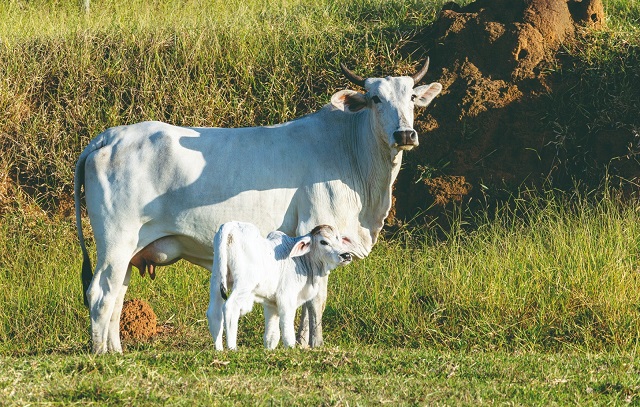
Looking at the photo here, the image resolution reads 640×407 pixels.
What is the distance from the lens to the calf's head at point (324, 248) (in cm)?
705

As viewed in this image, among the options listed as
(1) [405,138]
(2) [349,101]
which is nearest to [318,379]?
(1) [405,138]

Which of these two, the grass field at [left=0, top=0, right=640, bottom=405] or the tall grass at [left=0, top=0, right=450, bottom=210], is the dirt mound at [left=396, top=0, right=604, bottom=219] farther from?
the tall grass at [left=0, top=0, right=450, bottom=210]

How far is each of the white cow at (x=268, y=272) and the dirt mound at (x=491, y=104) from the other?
144 inches

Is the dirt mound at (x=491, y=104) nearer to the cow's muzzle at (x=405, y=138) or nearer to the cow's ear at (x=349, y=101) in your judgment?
the cow's ear at (x=349, y=101)

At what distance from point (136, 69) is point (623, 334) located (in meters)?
6.04

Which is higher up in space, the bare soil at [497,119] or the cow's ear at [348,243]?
the bare soil at [497,119]

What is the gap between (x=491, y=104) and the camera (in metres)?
10.7

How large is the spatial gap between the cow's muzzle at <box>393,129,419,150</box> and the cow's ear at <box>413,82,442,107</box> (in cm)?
87

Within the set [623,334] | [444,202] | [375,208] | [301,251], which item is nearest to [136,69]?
[444,202]

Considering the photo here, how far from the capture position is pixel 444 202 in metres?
10.7

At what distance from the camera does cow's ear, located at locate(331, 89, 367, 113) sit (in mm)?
8109

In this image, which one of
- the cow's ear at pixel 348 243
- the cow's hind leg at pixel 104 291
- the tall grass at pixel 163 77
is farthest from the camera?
the tall grass at pixel 163 77

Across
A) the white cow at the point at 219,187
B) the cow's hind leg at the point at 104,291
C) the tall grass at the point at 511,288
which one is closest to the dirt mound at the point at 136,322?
the white cow at the point at 219,187

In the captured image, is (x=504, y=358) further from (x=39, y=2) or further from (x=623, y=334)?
(x=39, y=2)
